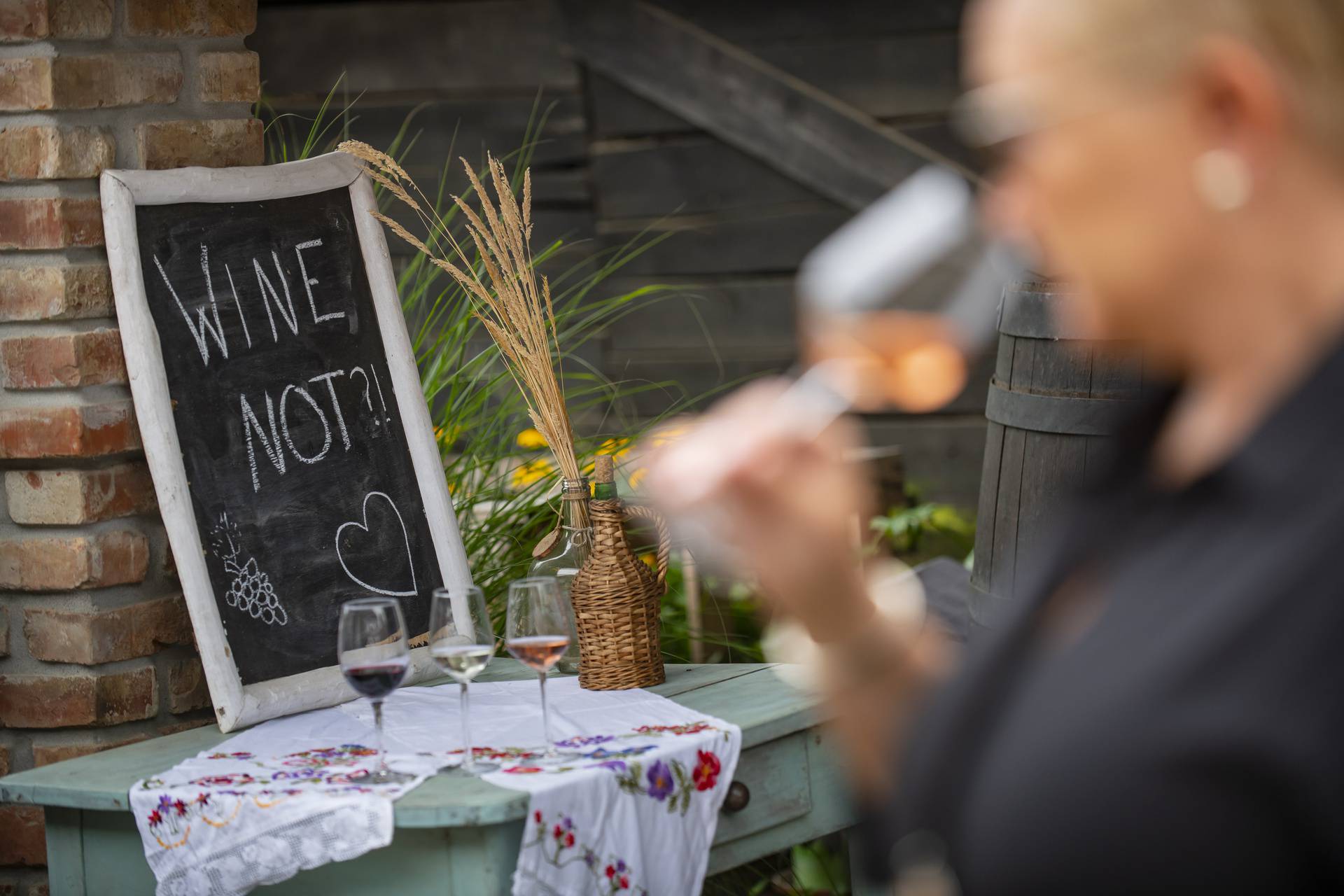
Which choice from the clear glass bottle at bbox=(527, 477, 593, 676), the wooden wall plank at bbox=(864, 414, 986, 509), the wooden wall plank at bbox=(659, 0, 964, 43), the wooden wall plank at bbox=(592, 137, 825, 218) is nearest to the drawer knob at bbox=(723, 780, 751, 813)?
the clear glass bottle at bbox=(527, 477, 593, 676)

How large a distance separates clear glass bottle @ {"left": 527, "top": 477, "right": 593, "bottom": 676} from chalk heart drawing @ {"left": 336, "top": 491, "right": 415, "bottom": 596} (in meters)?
0.18

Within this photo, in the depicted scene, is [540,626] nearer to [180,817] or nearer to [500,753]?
[500,753]

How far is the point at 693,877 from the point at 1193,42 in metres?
1.15

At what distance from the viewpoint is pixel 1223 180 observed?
584 mm

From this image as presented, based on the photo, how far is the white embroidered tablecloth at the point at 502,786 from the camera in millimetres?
1396

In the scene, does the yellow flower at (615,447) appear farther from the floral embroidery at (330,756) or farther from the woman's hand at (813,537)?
the woman's hand at (813,537)

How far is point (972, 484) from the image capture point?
155 inches

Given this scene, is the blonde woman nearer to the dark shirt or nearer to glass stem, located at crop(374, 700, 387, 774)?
the dark shirt

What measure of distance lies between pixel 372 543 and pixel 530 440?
2.62 feet

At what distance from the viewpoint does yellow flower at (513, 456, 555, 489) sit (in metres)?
2.44

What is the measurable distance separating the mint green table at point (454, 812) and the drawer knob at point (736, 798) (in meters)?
0.01

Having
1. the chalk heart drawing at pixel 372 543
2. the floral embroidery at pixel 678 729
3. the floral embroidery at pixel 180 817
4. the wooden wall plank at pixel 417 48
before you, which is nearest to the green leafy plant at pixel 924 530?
the wooden wall plank at pixel 417 48

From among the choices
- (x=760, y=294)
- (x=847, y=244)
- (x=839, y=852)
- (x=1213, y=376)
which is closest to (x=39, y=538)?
(x=847, y=244)

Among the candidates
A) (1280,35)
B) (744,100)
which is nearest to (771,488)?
(1280,35)
